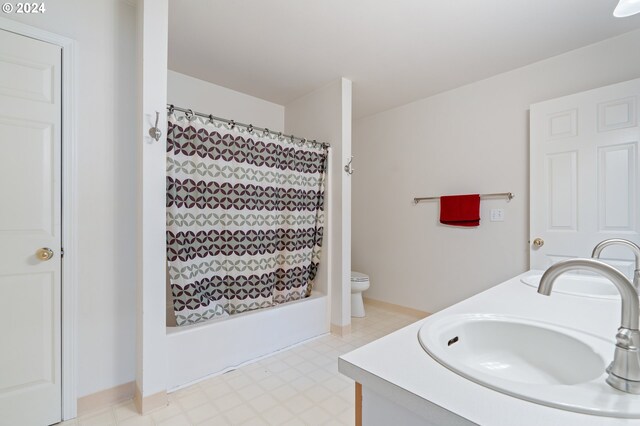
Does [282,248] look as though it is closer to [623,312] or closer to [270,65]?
[270,65]

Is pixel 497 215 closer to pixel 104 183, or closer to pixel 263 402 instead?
pixel 263 402

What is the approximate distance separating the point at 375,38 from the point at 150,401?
2.66 metres

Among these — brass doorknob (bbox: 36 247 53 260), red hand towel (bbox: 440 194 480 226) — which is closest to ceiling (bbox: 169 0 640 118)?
red hand towel (bbox: 440 194 480 226)

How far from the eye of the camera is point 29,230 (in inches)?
56.0

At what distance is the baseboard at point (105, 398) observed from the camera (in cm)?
155

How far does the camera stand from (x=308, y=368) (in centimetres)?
201

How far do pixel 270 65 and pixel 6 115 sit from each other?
1.70m

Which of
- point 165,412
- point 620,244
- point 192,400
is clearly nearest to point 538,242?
point 620,244

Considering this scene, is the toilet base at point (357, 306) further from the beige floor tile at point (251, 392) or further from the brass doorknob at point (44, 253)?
the brass doorknob at point (44, 253)

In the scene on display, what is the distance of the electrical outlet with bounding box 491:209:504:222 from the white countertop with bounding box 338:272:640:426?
5.23 feet

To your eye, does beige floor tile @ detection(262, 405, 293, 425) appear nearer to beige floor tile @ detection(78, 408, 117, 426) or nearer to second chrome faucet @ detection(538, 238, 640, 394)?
beige floor tile @ detection(78, 408, 117, 426)

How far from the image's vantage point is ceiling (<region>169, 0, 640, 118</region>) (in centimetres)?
175

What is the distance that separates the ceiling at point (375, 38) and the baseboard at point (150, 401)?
2272mm

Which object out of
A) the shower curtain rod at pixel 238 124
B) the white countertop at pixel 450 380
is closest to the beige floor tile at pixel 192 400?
the white countertop at pixel 450 380
